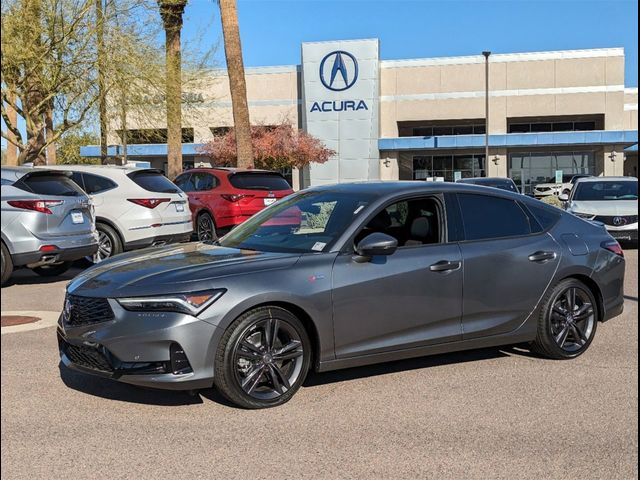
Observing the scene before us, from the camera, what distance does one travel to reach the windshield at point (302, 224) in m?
5.19

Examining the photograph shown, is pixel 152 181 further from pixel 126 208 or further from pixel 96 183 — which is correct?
pixel 96 183

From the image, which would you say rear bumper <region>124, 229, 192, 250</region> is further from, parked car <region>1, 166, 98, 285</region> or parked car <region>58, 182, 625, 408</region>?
parked car <region>58, 182, 625, 408</region>

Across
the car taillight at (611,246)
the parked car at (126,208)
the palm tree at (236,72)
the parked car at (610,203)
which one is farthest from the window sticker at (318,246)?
the palm tree at (236,72)

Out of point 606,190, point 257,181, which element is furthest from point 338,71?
point 257,181

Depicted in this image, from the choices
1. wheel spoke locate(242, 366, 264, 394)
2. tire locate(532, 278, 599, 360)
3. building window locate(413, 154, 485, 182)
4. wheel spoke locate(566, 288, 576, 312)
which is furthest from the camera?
building window locate(413, 154, 485, 182)

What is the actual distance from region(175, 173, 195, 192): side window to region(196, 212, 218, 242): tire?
28.5 inches

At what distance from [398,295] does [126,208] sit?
24.0ft

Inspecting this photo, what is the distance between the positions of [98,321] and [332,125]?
4479 centimetres

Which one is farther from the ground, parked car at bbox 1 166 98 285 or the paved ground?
parked car at bbox 1 166 98 285

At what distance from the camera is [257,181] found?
14609 mm

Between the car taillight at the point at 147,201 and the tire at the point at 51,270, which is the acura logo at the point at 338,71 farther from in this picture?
the tire at the point at 51,270

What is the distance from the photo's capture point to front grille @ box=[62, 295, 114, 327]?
441 cm

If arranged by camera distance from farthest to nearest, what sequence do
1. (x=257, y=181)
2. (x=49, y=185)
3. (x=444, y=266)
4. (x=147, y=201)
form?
1. (x=257, y=181)
2. (x=147, y=201)
3. (x=49, y=185)
4. (x=444, y=266)

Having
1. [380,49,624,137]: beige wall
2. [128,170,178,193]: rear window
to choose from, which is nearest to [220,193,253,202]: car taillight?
[128,170,178,193]: rear window
